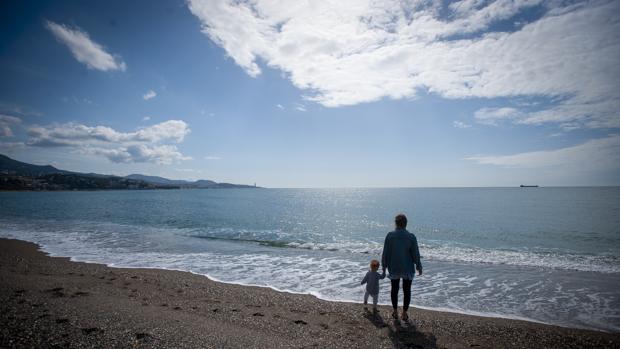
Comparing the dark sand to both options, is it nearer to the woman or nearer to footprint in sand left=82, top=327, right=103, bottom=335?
footprint in sand left=82, top=327, right=103, bottom=335

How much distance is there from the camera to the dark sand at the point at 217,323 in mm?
5609

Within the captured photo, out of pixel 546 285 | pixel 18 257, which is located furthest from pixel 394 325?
pixel 18 257

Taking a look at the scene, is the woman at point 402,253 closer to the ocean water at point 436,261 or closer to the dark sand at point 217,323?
the dark sand at point 217,323

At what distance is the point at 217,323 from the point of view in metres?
6.64

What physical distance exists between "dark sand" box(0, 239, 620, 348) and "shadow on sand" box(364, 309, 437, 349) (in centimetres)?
2

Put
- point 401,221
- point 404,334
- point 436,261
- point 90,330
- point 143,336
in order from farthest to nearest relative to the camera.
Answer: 1. point 436,261
2. point 401,221
3. point 404,334
4. point 90,330
5. point 143,336

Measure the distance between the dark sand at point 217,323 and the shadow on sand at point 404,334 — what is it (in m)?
0.02

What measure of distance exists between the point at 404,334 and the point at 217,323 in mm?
4360

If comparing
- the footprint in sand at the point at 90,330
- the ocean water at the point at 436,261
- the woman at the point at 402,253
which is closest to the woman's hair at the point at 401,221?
the woman at the point at 402,253

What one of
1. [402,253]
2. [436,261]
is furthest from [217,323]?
[436,261]

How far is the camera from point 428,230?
28.5 metres

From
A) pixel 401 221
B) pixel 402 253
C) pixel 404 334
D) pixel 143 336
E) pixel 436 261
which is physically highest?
pixel 401 221

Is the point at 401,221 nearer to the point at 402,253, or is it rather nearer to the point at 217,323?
the point at 402,253

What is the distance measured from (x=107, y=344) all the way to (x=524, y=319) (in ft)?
34.7
